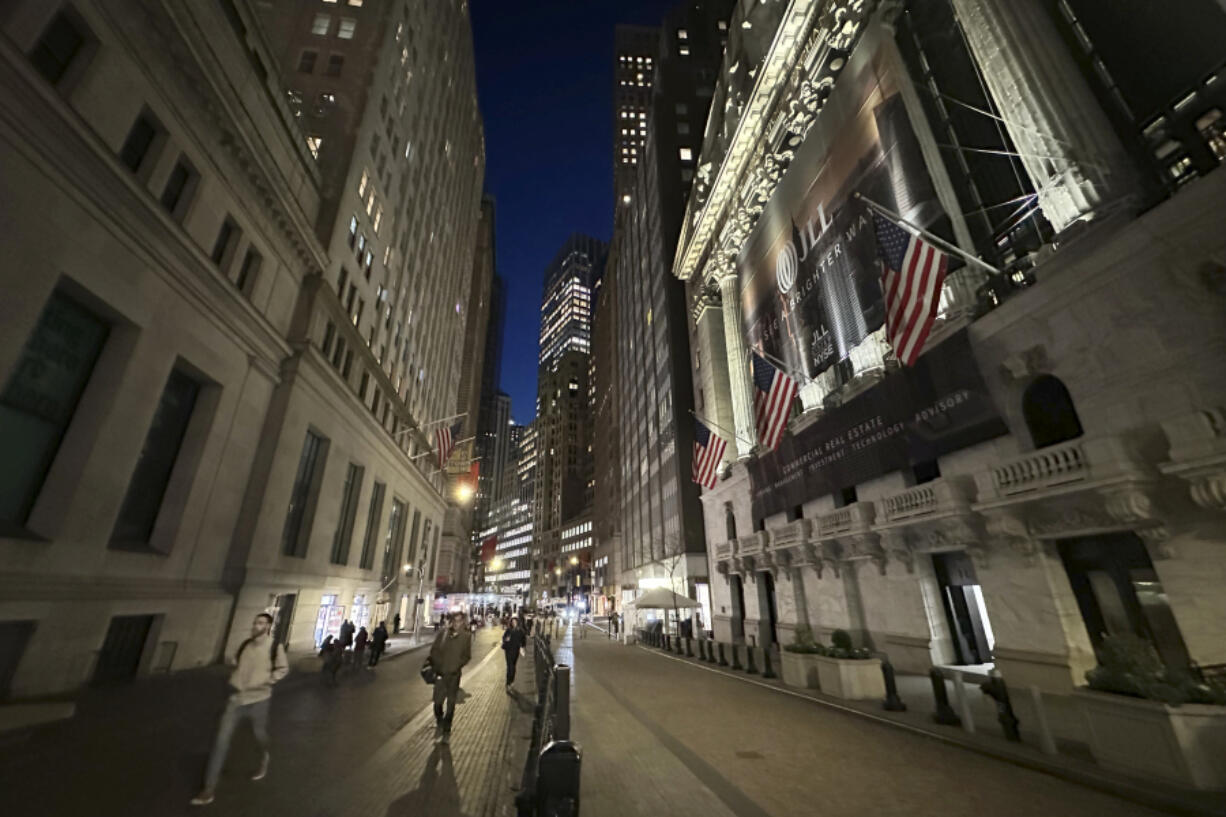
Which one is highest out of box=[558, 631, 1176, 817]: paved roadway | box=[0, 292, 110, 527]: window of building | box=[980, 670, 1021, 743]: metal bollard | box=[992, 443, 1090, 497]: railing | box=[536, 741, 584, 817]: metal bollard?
box=[0, 292, 110, 527]: window of building

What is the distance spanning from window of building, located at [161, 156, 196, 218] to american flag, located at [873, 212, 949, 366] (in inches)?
833

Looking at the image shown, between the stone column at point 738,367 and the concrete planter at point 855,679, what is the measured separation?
55.2ft

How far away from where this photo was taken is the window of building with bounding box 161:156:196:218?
47.9ft

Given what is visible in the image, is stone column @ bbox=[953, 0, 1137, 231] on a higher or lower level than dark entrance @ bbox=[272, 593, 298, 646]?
higher

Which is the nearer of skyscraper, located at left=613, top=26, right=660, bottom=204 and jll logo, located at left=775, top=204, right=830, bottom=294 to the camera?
jll logo, located at left=775, top=204, right=830, bottom=294

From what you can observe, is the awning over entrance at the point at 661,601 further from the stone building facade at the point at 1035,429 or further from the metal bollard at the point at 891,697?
the metal bollard at the point at 891,697

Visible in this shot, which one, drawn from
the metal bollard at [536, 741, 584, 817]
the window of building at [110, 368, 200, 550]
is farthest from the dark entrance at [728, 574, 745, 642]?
the metal bollard at [536, 741, 584, 817]

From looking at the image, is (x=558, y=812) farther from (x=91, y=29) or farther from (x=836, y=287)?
(x=836, y=287)

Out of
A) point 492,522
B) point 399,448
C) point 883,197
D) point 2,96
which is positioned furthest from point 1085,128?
point 492,522

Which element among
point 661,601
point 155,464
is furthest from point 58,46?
point 661,601

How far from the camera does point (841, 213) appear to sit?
22.7 metres

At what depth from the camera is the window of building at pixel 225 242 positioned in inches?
661

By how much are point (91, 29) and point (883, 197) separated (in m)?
25.4

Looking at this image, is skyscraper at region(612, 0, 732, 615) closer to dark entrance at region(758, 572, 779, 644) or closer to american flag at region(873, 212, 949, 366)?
dark entrance at region(758, 572, 779, 644)
